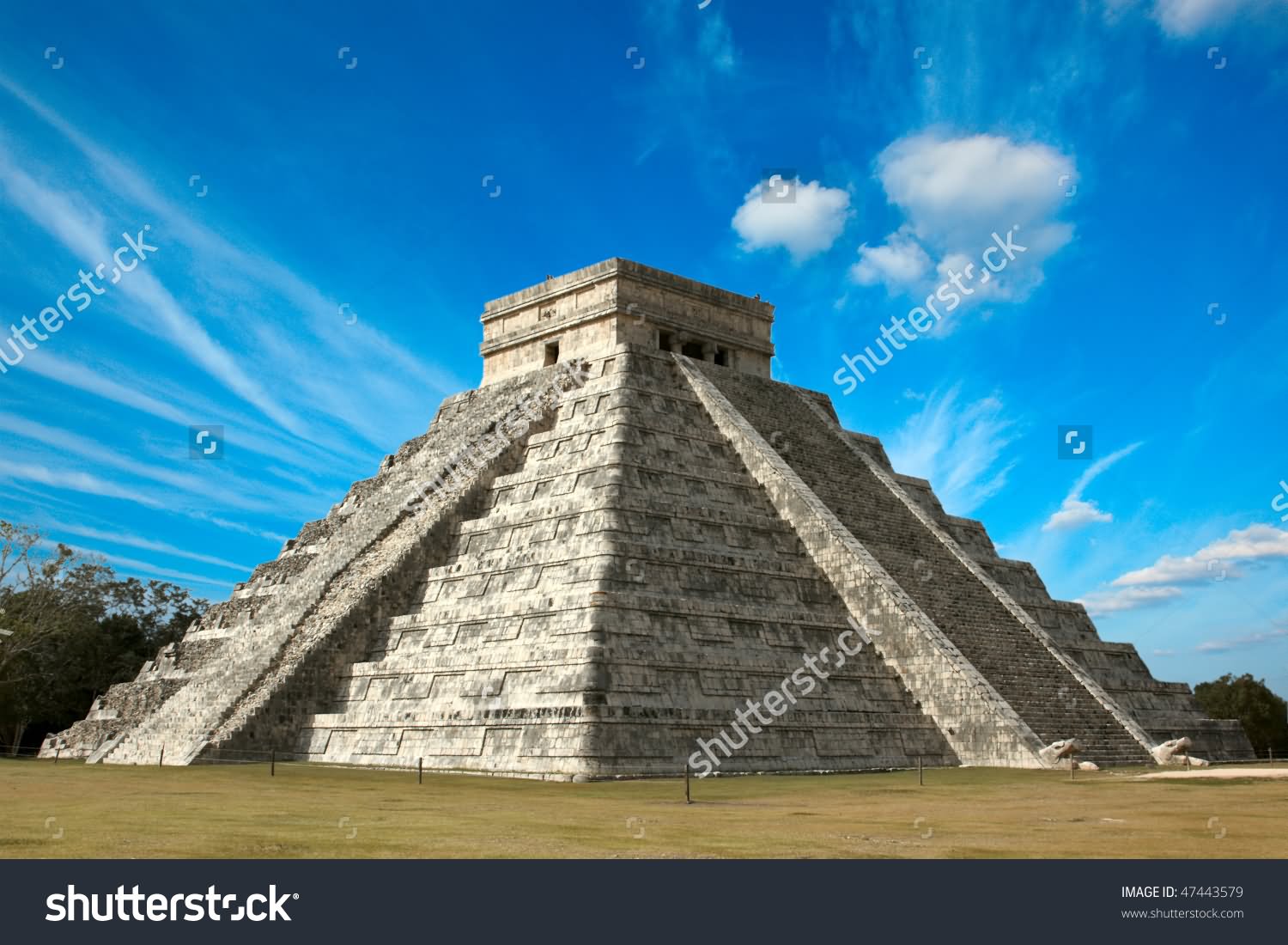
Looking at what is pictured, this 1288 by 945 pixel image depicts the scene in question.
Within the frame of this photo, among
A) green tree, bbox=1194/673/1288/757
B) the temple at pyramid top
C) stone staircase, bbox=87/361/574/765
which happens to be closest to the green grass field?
→ stone staircase, bbox=87/361/574/765

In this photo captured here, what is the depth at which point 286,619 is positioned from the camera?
28156mm

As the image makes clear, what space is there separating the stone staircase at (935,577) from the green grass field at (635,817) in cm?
446

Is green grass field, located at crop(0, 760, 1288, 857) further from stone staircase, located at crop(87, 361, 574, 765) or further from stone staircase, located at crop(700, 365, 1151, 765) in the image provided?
stone staircase, located at crop(700, 365, 1151, 765)

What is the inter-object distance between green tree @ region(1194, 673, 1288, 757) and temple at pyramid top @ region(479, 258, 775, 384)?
26.2 meters

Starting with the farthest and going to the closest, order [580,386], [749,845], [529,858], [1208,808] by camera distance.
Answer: [580,386] → [1208,808] → [749,845] → [529,858]

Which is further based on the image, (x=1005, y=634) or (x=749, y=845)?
(x=1005, y=634)

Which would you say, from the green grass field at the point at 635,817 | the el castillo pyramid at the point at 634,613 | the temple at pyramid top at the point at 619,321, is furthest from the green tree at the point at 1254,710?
the green grass field at the point at 635,817

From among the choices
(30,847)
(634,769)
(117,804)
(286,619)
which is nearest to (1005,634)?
(634,769)

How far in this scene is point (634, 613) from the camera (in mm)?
22594

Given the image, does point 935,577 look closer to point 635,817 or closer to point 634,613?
point 634,613

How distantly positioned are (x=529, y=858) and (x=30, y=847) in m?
4.26

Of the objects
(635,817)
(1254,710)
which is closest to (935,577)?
(635,817)

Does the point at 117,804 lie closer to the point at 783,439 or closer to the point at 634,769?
the point at 634,769

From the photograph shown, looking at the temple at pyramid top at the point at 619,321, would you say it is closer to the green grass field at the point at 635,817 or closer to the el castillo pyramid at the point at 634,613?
the el castillo pyramid at the point at 634,613
